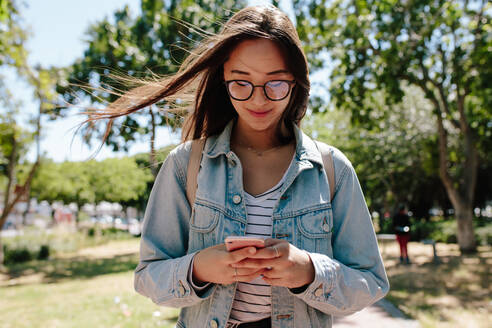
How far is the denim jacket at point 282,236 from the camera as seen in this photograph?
1407mm

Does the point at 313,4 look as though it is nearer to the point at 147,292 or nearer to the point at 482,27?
the point at 482,27

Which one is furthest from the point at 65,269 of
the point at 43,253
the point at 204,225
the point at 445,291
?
the point at 204,225

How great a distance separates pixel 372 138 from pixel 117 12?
1450cm

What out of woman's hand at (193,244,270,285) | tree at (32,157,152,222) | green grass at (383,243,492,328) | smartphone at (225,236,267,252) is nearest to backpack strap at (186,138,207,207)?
woman's hand at (193,244,270,285)

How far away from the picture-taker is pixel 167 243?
1.53 metres

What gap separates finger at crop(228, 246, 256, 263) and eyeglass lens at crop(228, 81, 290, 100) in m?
0.60

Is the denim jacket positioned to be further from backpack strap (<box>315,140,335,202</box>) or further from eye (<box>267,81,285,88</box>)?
eye (<box>267,81,285,88</box>)

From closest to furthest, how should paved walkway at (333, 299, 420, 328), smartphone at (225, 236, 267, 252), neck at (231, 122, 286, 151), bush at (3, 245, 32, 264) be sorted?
smartphone at (225, 236, 267, 252) → neck at (231, 122, 286, 151) → paved walkway at (333, 299, 420, 328) → bush at (3, 245, 32, 264)

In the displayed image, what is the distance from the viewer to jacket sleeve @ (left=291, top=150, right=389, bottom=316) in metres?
1.37

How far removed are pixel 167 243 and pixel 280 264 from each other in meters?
0.49

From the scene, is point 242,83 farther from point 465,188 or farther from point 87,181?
point 87,181

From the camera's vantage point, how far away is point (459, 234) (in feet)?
45.5

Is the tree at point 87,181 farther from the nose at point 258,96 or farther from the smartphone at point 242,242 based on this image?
the smartphone at point 242,242

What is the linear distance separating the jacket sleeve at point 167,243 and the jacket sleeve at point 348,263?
0.41 m
